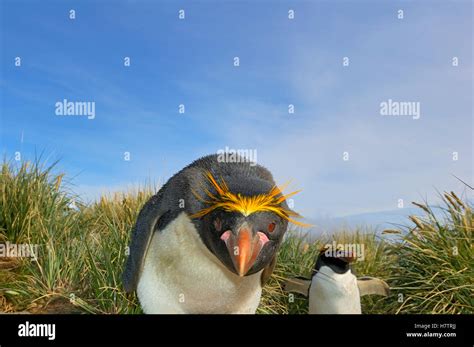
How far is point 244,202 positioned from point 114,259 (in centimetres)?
169

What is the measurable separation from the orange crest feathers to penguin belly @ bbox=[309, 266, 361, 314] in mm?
1093

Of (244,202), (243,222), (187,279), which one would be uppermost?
(244,202)

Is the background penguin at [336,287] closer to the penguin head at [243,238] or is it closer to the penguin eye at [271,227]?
the penguin head at [243,238]

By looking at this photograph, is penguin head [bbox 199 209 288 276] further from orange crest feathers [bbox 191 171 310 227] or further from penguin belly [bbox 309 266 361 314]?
penguin belly [bbox 309 266 361 314]

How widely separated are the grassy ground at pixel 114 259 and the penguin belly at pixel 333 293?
23cm

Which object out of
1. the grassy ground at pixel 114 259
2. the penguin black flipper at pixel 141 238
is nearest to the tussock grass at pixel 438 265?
the grassy ground at pixel 114 259

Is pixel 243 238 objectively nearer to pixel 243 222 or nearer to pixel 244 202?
pixel 243 222

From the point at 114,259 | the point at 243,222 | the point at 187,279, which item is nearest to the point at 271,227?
the point at 243,222

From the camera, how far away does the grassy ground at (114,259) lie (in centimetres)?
366

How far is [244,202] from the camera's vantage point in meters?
2.61

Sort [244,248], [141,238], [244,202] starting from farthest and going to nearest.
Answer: [141,238] < [244,202] < [244,248]

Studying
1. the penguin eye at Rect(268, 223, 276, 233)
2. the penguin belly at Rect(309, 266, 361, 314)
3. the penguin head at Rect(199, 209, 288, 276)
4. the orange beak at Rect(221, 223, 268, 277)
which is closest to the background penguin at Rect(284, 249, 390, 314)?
the penguin belly at Rect(309, 266, 361, 314)
